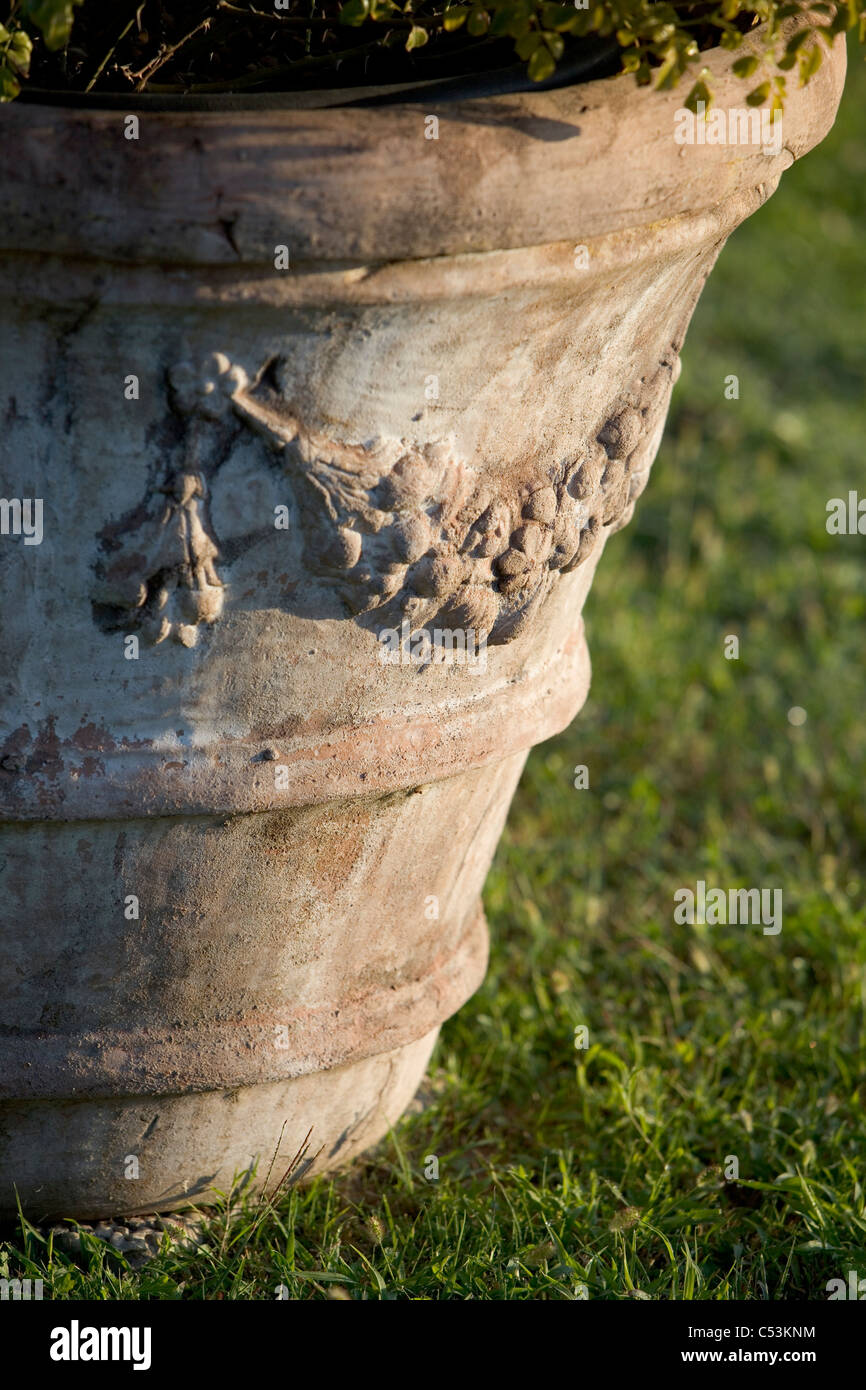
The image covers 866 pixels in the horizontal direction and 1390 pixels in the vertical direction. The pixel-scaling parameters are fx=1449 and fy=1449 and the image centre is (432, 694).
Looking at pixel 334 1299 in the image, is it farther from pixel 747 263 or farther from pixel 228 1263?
pixel 747 263

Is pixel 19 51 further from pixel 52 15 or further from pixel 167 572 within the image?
pixel 167 572

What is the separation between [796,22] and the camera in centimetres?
156

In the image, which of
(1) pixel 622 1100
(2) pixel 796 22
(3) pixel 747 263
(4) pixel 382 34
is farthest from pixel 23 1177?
(3) pixel 747 263

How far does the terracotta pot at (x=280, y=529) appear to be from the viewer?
1248mm

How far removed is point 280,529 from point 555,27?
52 centimetres

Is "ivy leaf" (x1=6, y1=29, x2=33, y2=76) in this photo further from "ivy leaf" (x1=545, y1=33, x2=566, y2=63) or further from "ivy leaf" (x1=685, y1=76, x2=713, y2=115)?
"ivy leaf" (x1=685, y1=76, x2=713, y2=115)

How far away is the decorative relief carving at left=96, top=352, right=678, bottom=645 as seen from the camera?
133 cm

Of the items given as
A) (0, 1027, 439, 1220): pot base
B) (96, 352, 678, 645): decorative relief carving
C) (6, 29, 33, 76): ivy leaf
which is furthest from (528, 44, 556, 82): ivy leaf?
(0, 1027, 439, 1220): pot base

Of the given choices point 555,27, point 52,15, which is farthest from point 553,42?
point 52,15

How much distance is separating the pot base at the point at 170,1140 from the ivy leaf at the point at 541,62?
1.17m

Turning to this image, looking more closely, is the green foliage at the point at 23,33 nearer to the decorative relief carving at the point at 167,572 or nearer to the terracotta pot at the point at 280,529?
the terracotta pot at the point at 280,529

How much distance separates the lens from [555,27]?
132cm

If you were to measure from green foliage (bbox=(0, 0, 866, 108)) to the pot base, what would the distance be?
1151 millimetres

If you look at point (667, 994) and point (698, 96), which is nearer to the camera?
point (698, 96)
